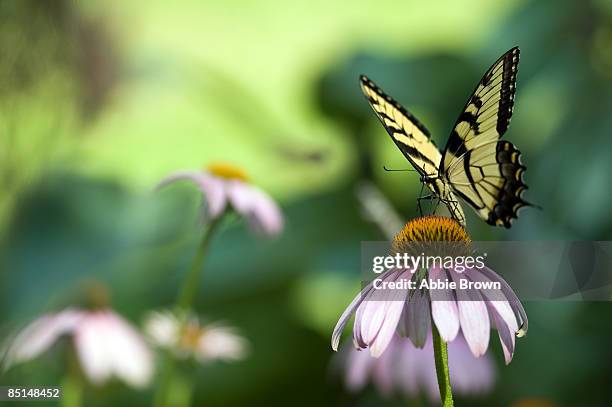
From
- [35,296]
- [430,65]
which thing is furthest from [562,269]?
[35,296]

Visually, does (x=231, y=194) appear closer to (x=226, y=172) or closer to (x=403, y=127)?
(x=226, y=172)

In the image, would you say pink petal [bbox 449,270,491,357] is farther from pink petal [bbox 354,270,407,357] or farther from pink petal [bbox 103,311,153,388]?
pink petal [bbox 103,311,153,388]

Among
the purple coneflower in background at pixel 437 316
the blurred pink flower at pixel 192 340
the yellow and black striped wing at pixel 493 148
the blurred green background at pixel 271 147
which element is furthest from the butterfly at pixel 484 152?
the blurred green background at pixel 271 147

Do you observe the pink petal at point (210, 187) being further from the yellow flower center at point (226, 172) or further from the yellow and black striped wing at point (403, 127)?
the yellow and black striped wing at point (403, 127)

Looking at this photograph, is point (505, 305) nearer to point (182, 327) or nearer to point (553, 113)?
point (182, 327)

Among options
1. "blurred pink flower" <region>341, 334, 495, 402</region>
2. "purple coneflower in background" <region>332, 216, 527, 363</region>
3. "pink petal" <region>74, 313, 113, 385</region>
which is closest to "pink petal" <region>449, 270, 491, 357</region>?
"purple coneflower in background" <region>332, 216, 527, 363</region>
